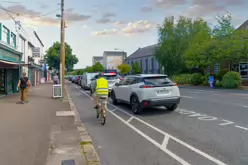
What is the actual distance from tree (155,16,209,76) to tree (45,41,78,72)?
21.8 meters

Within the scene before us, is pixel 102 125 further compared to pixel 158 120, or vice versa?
pixel 158 120

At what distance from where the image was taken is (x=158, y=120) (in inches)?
340

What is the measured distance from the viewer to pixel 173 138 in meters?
6.21

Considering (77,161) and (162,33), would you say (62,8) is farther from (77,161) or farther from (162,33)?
(162,33)

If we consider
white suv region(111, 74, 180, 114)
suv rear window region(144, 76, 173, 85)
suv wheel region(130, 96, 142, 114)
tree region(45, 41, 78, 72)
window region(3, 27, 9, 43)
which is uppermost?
tree region(45, 41, 78, 72)

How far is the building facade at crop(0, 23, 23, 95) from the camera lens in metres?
16.4

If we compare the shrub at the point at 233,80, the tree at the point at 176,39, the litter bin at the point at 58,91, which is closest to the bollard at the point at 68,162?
the litter bin at the point at 58,91

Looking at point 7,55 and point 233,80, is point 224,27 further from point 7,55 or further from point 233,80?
point 7,55

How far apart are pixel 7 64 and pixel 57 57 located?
37.9 m

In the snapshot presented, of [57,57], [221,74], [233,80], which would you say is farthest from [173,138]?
[57,57]

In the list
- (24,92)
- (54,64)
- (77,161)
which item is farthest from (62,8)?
(54,64)

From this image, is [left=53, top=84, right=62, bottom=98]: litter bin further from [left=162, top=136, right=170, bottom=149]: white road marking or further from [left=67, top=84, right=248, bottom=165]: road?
[left=162, top=136, right=170, bottom=149]: white road marking

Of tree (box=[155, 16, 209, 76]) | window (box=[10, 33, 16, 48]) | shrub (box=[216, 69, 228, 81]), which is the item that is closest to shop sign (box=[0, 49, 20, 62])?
window (box=[10, 33, 16, 48])

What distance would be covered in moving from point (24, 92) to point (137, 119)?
7.56m
